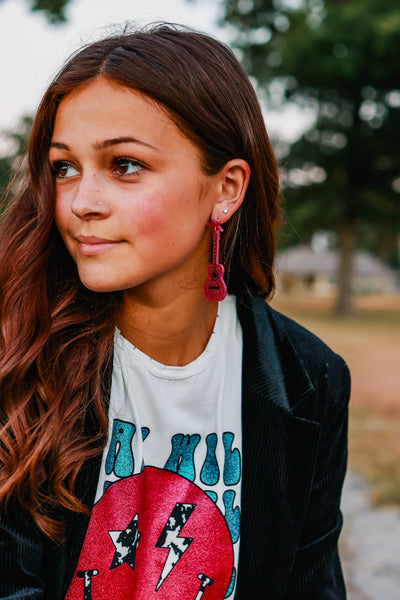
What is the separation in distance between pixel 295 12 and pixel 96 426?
24665mm

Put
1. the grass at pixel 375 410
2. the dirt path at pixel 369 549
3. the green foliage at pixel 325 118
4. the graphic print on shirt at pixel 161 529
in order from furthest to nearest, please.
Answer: the green foliage at pixel 325 118 → the grass at pixel 375 410 → the dirt path at pixel 369 549 → the graphic print on shirt at pixel 161 529

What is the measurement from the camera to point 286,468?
1981 millimetres

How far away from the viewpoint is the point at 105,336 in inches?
74.2

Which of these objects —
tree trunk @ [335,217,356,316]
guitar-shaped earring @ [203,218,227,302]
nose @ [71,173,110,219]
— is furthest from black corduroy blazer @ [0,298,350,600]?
tree trunk @ [335,217,356,316]

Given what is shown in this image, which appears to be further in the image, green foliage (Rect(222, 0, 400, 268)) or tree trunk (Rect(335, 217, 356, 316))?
tree trunk (Rect(335, 217, 356, 316))

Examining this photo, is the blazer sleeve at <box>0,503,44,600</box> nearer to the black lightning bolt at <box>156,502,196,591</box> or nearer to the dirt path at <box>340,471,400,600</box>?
the black lightning bolt at <box>156,502,196,591</box>

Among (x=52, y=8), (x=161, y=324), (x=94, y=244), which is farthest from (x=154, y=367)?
(x=52, y=8)

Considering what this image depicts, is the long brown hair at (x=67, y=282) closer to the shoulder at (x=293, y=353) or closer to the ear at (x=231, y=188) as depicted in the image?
the ear at (x=231, y=188)

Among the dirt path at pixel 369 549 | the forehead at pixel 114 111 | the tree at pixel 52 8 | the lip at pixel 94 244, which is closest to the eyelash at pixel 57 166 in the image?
the forehead at pixel 114 111

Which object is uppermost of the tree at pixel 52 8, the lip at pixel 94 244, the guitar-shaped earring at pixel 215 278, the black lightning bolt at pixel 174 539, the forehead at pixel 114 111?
the tree at pixel 52 8

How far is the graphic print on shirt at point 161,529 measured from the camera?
1763 millimetres

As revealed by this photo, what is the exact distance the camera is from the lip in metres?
1.70

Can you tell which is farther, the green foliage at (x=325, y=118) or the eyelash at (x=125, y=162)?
the green foliage at (x=325, y=118)

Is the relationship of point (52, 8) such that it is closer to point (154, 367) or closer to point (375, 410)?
point (375, 410)
